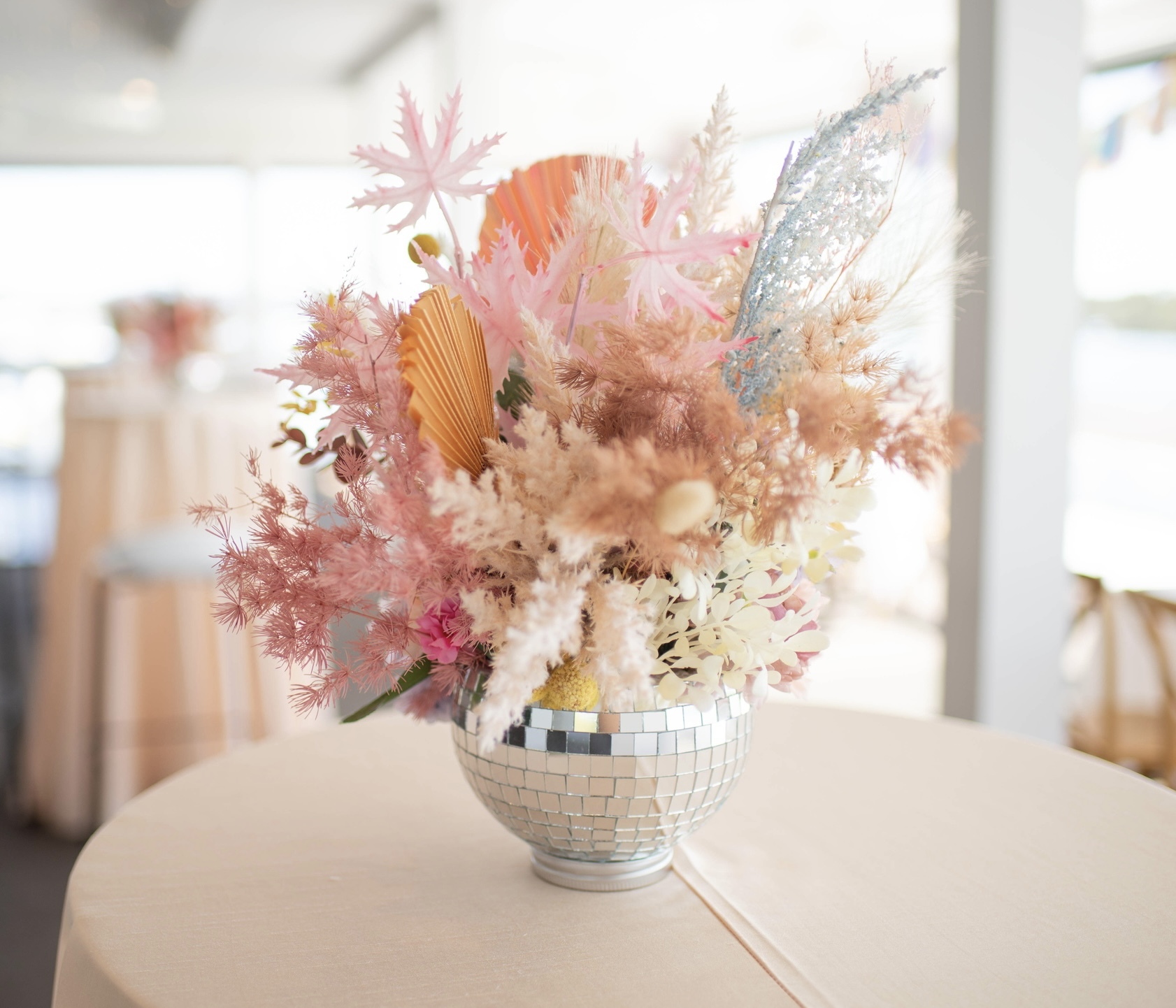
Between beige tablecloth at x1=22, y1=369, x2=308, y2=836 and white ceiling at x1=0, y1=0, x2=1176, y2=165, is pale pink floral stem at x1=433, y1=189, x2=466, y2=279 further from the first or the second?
white ceiling at x1=0, y1=0, x2=1176, y2=165

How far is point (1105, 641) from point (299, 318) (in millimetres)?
1991

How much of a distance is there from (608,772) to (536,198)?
1.33 ft

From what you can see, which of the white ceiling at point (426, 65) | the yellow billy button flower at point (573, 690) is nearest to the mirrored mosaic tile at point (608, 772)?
the yellow billy button flower at point (573, 690)

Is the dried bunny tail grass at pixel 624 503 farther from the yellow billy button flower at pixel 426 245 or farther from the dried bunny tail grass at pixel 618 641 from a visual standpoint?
the yellow billy button flower at pixel 426 245

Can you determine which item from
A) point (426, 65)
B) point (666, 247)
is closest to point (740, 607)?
point (666, 247)

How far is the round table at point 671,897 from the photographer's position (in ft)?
2.11

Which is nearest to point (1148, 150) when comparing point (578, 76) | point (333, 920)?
point (578, 76)

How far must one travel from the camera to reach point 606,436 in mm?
664

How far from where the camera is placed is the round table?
645 mm

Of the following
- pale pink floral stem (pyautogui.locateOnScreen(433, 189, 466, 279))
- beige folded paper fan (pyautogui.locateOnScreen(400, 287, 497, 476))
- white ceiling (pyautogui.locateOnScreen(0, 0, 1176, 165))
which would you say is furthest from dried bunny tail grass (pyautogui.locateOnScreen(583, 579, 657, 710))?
white ceiling (pyautogui.locateOnScreen(0, 0, 1176, 165))

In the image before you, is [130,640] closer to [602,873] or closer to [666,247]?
[602,873]

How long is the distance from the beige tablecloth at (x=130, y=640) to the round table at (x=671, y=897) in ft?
4.62

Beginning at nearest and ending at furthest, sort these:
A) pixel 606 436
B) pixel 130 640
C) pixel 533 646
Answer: pixel 533 646, pixel 606 436, pixel 130 640

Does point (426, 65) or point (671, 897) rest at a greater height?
point (426, 65)
